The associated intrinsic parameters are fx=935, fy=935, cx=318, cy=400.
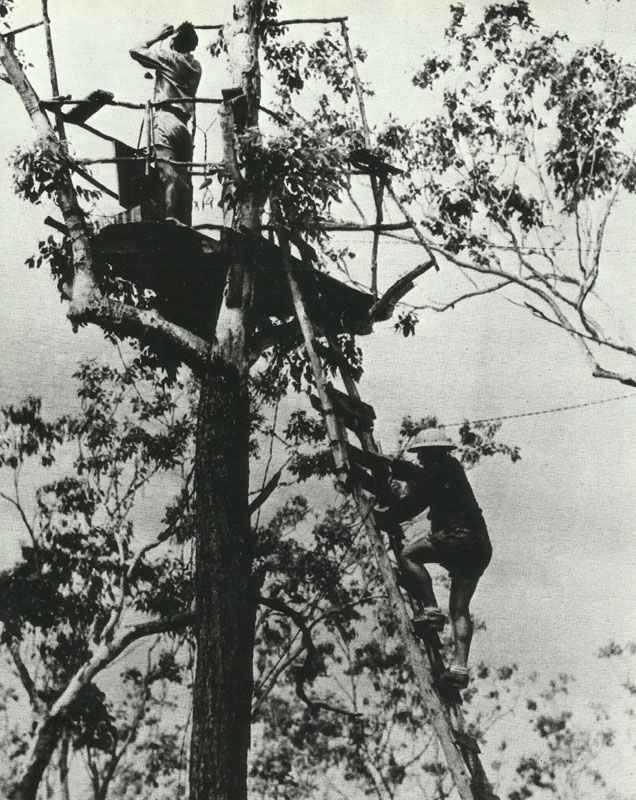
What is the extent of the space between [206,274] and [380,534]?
9.15 ft

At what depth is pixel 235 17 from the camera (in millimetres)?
8234

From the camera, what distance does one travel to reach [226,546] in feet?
19.7

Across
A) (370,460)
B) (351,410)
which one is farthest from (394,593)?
(351,410)

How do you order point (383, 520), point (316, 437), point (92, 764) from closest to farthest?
point (383, 520)
point (316, 437)
point (92, 764)

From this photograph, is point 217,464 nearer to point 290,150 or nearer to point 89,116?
point 290,150

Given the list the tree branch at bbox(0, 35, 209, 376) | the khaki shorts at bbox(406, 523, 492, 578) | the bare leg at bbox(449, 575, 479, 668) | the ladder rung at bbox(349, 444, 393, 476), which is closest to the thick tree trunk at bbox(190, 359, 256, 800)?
the tree branch at bbox(0, 35, 209, 376)

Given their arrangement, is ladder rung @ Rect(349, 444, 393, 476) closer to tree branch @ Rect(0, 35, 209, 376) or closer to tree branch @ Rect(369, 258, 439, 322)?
tree branch @ Rect(0, 35, 209, 376)

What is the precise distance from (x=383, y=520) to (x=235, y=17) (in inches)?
192

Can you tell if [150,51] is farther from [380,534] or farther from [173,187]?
[380,534]

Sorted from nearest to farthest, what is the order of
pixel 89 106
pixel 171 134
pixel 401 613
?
pixel 401 613, pixel 89 106, pixel 171 134

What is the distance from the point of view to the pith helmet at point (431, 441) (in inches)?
237

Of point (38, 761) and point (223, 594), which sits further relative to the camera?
point (38, 761)

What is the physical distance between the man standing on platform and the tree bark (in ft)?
1.69

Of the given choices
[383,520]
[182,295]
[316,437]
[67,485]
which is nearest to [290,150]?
[182,295]
